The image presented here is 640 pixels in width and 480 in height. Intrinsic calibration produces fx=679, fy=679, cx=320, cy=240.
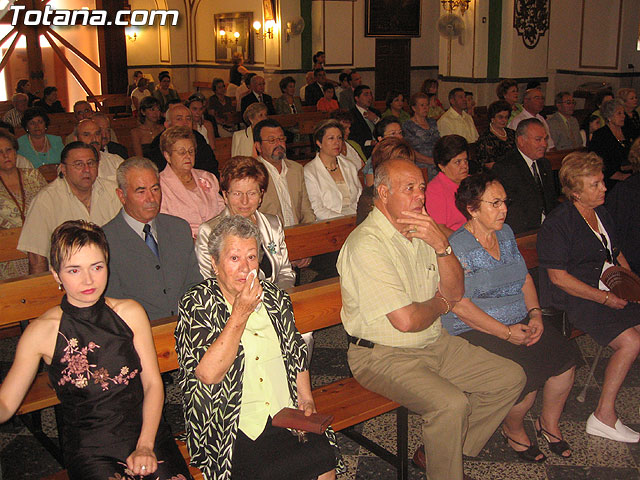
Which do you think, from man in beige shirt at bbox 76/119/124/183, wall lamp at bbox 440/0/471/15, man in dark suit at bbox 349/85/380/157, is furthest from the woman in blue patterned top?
wall lamp at bbox 440/0/471/15

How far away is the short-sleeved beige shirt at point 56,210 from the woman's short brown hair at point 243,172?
45.2 inches

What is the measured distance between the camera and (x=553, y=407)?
3.49 metres

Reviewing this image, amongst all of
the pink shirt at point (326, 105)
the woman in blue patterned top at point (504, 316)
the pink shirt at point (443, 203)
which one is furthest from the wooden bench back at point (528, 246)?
the pink shirt at point (326, 105)

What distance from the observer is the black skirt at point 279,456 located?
245cm

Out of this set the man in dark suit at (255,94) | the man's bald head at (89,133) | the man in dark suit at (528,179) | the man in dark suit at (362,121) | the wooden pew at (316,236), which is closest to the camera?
the wooden pew at (316,236)

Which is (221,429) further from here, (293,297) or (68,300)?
(293,297)

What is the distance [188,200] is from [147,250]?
48.1 inches

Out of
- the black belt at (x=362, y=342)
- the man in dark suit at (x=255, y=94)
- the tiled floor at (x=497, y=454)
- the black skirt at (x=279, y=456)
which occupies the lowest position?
the tiled floor at (x=497, y=454)

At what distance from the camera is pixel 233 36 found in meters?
20.2

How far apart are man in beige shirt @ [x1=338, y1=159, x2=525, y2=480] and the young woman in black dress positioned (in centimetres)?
99

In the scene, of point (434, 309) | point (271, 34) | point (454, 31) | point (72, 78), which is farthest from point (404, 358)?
point (72, 78)

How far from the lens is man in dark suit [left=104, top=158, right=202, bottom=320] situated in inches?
133

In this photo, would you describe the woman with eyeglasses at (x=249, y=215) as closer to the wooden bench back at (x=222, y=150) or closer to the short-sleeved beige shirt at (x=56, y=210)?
the short-sleeved beige shirt at (x=56, y=210)

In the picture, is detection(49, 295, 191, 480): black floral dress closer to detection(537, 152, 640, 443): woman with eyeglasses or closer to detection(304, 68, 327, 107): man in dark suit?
detection(537, 152, 640, 443): woman with eyeglasses
